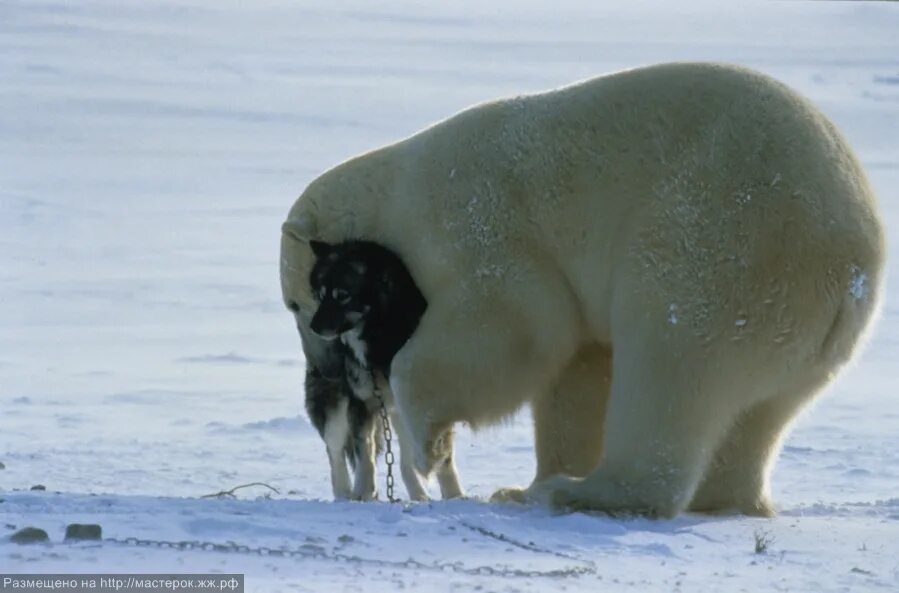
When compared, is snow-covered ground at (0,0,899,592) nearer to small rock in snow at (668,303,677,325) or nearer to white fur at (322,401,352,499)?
white fur at (322,401,352,499)

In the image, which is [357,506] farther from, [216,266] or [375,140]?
[375,140]

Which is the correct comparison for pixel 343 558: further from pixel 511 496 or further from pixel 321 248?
pixel 321 248

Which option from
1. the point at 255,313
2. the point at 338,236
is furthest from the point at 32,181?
the point at 338,236

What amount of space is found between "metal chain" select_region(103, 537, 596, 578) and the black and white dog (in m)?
2.15

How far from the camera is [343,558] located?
6.27 metres

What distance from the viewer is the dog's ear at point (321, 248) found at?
28.2 ft

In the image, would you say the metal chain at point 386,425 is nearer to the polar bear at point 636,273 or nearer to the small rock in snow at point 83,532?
the polar bear at point 636,273

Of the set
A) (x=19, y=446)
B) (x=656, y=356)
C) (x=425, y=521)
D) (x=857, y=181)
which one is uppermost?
(x=857, y=181)

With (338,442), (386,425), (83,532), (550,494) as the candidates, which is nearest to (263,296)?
(338,442)

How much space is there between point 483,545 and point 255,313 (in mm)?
8873

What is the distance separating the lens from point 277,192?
21.3 m

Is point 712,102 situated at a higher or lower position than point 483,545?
higher

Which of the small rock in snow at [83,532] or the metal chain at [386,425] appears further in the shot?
the metal chain at [386,425]

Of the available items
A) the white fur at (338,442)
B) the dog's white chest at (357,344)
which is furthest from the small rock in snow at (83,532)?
the white fur at (338,442)
